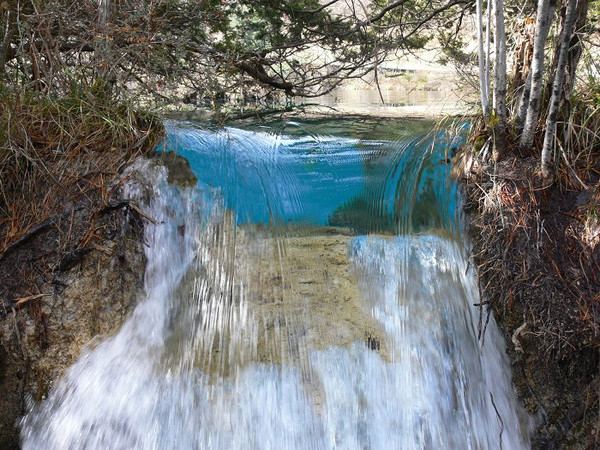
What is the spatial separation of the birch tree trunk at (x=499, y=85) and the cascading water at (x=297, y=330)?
379 mm

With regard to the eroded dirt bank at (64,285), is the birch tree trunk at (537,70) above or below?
above

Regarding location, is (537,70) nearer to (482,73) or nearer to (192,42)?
(482,73)

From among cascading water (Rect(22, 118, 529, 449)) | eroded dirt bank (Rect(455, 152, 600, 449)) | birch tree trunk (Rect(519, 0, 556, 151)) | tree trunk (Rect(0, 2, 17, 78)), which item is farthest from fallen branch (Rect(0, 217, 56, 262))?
birch tree trunk (Rect(519, 0, 556, 151))

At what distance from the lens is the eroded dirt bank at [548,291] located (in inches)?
95.3

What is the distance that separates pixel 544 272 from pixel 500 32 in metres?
1.27

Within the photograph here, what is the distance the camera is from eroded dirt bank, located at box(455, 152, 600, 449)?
2422 millimetres

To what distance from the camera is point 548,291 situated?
8.11ft

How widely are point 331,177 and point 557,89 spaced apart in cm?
133

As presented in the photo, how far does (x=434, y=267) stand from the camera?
2768mm

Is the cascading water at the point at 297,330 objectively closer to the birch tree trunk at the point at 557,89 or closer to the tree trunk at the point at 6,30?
the birch tree trunk at the point at 557,89

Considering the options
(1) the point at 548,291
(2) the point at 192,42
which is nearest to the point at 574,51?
(1) the point at 548,291

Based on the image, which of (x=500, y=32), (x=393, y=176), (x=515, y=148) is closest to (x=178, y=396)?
(x=393, y=176)

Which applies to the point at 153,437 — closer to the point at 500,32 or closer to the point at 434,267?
the point at 434,267

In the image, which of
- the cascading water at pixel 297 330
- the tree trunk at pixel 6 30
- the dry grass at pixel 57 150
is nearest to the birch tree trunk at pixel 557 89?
the cascading water at pixel 297 330
